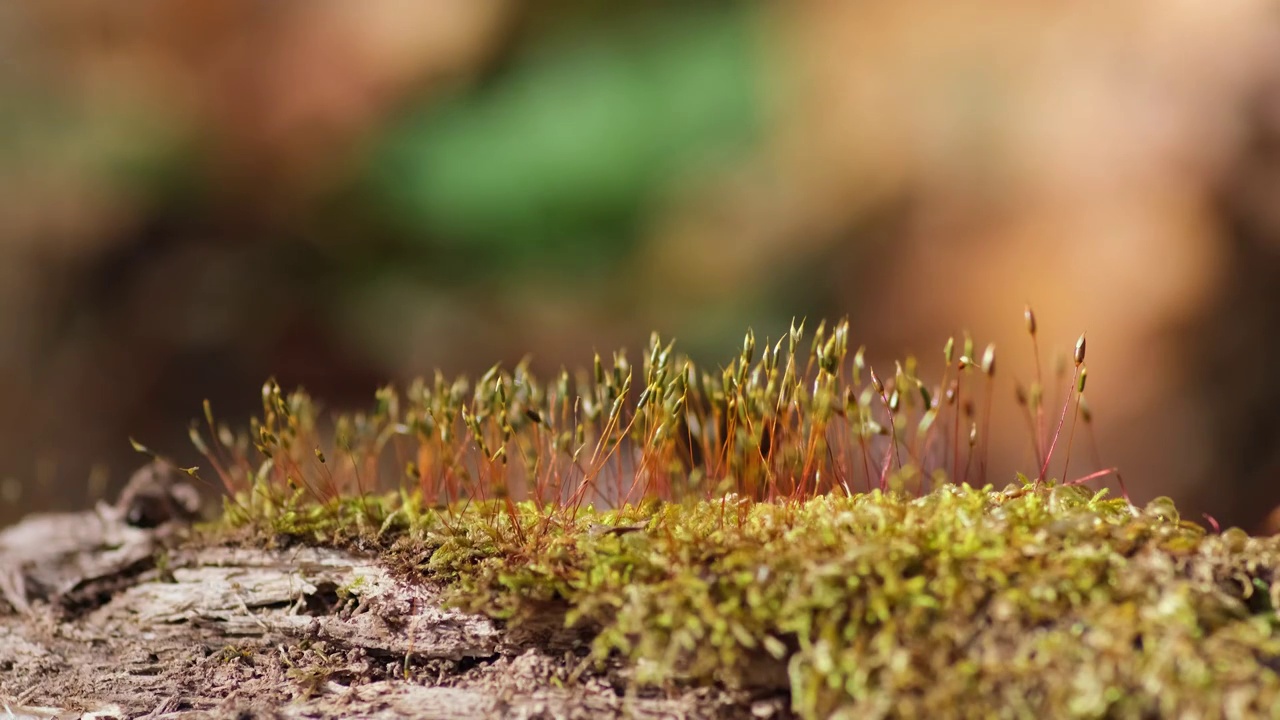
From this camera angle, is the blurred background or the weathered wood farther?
the blurred background

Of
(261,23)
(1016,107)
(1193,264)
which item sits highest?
(261,23)

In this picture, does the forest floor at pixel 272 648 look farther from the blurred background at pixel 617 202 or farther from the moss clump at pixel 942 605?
the blurred background at pixel 617 202

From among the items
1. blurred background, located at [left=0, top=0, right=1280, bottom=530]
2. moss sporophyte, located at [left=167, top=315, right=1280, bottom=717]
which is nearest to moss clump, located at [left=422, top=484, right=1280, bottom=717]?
moss sporophyte, located at [left=167, top=315, right=1280, bottom=717]

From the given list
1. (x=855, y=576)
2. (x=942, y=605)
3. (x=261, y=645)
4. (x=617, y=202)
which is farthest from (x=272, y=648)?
(x=617, y=202)

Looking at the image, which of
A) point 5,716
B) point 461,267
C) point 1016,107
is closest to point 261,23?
point 461,267

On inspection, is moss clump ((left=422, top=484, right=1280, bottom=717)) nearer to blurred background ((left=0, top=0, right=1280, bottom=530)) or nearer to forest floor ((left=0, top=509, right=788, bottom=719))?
forest floor ((left=0, top=509, right=788, bottom=719))

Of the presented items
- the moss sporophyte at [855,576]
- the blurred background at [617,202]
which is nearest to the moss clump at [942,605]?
the moss sporophyte at [855,576]

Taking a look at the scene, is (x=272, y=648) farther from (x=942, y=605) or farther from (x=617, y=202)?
(x=617, y=202)

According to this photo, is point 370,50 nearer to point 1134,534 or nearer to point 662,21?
point 662,21
